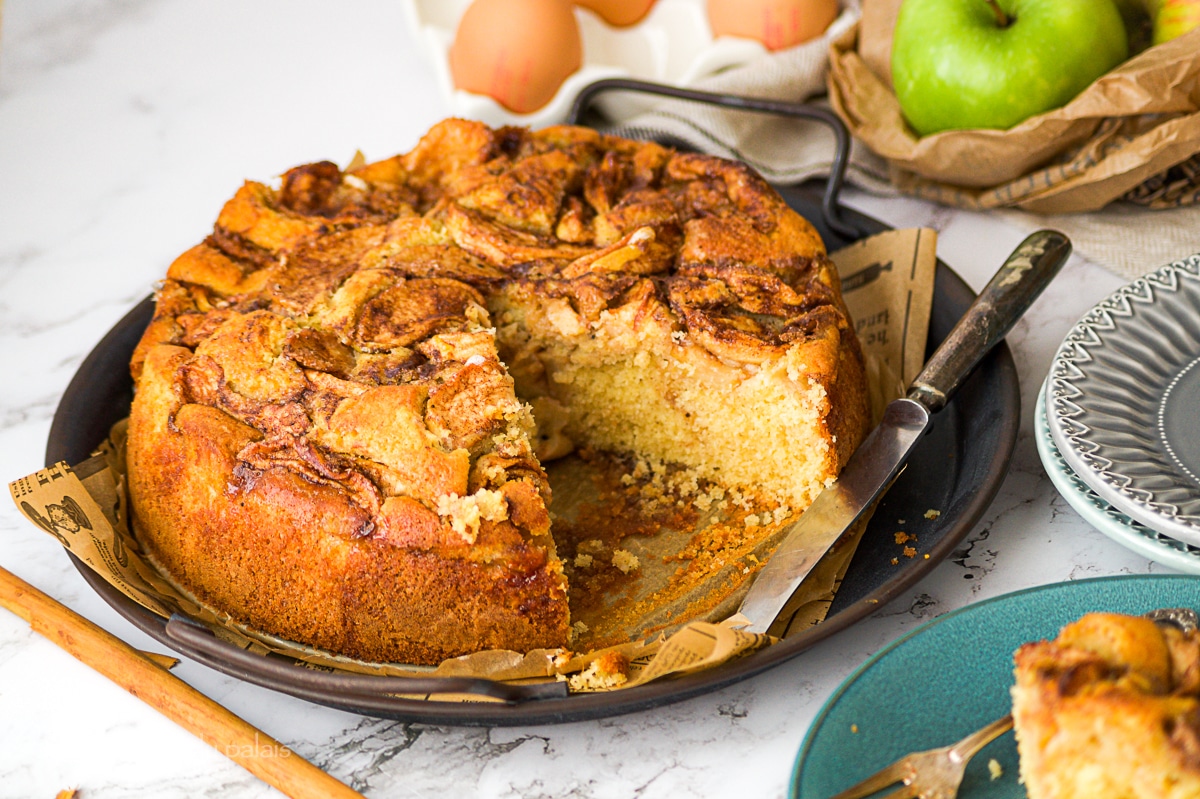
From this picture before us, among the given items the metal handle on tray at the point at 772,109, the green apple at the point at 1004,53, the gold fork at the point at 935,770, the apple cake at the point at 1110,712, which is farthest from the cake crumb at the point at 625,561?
the green apple at the point at 1004,53

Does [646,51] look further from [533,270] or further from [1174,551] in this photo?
[1174,551]

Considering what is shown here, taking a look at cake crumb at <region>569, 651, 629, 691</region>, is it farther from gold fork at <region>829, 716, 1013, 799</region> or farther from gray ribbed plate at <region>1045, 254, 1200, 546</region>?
gray ribbed plate at <region>1045, 254, 1200, 546</region>

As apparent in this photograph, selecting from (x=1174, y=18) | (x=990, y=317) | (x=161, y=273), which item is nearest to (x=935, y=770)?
(x=990, y=317)

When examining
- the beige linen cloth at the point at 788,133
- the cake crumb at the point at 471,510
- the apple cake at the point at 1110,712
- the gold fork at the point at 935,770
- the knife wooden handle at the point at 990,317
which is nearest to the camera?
the apple cake at the point at 1110,712

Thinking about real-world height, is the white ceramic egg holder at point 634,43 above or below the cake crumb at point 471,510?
above

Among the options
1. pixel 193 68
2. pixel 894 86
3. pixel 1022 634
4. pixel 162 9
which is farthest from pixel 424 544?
pixel 162 9

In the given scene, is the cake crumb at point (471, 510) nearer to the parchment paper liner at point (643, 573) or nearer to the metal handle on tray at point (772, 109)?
the parchment paper liner at point (643, 573)
